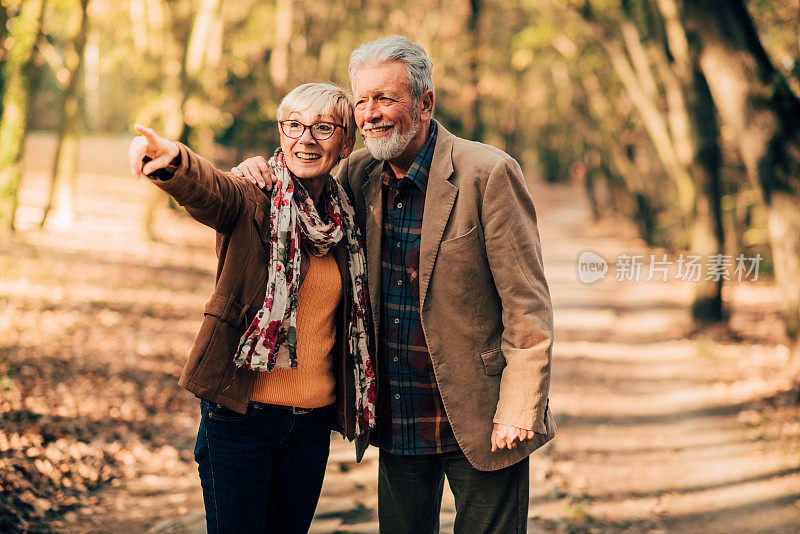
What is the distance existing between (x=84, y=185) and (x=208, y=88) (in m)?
7.37

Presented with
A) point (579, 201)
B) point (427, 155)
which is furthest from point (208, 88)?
point (579, 201)

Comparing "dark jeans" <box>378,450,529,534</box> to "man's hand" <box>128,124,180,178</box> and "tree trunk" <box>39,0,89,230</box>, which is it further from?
"tree trunk" <box>39,0,89,230</box>

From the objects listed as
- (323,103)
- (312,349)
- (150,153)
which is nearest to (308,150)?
(323,103)

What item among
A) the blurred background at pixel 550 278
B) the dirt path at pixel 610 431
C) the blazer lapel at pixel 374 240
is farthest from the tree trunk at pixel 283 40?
the blazer lapel at pixel 374 240

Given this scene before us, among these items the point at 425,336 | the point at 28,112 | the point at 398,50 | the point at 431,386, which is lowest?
the point at 431,386

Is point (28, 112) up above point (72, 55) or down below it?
below

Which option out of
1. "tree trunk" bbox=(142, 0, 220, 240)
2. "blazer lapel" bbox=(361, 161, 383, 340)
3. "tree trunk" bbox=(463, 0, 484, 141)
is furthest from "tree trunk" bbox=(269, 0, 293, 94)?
"blazer lapel" bbox=(361, 161, 383, 340)

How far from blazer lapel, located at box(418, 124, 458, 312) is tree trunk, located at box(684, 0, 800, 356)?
5.81m

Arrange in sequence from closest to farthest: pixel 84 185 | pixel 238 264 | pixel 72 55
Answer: pixel 238 264 → pixel 72 55 → pixel 84 185

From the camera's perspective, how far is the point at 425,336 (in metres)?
2.86

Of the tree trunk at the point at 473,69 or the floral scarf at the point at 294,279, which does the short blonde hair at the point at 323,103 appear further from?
the tree trunk at the point at 473,69

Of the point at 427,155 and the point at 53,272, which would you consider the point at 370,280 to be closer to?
the point at 427,155

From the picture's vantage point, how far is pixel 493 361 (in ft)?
9.40

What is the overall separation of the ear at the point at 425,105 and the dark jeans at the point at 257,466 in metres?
1.23
